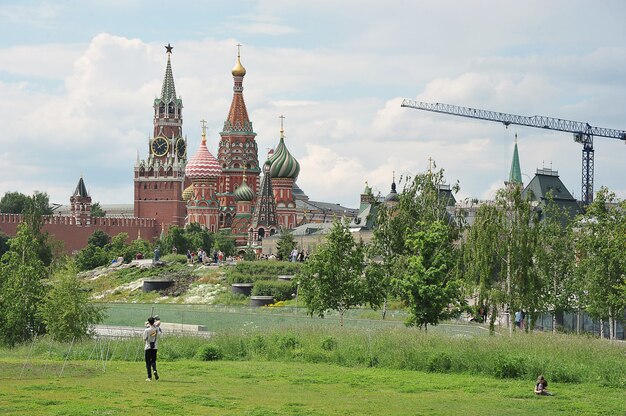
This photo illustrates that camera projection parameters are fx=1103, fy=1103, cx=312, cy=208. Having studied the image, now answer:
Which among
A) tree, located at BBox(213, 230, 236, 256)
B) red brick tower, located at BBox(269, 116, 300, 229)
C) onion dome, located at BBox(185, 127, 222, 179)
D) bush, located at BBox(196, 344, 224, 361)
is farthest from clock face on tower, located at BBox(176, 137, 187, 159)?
bush, located at BBox(196, 344, 224, 361)

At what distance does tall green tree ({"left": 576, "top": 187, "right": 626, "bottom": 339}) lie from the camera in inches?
1620

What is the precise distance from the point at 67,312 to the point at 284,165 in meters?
120

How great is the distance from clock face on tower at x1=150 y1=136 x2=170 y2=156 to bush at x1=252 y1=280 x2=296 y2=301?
118812 mm

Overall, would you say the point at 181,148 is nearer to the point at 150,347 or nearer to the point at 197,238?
the point at 197,238

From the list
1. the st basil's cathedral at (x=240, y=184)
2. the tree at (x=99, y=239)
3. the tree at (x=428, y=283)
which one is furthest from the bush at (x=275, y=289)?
the tree at (x=99, y=239)

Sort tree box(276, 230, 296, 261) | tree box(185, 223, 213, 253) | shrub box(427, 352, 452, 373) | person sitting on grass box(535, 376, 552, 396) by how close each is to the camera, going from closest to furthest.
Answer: person sitting on grass box(535, 376, 552, 396) < shrub box(427, 352, 452, 373) < tree box(276, 230, 296, 261) < tree box(185, 223, 213, 253)

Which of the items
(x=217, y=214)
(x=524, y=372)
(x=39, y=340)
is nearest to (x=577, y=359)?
(x=524, y=372)

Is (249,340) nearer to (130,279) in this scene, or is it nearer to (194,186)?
(130,279)

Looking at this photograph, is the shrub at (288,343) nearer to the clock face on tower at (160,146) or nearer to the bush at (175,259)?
the bush at (175,259)

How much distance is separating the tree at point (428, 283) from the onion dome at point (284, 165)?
117 metres

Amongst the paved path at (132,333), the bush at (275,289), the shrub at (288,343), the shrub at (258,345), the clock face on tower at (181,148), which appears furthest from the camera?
the clock face on tower at (181,148)

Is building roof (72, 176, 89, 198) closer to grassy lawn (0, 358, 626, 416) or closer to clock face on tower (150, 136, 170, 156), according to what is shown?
clock face on tower (150, 136, 170, 156)

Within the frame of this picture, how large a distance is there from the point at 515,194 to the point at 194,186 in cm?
12096

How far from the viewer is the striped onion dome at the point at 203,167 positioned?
160 meters
